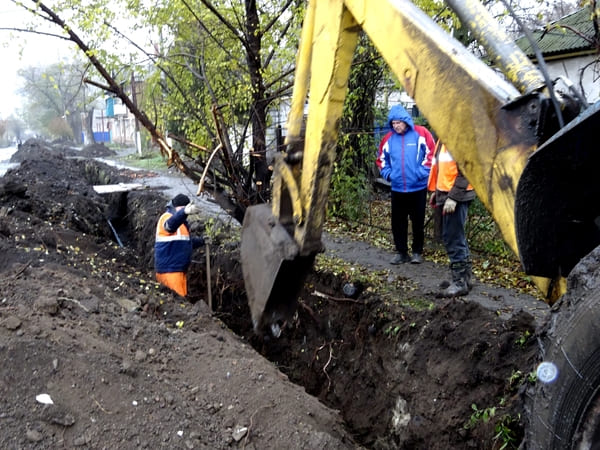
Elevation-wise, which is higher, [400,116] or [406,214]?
[400,116]

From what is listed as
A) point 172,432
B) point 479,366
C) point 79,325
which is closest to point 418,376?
point 479,366

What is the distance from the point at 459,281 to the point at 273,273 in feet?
11.2

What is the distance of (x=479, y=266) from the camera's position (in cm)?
769

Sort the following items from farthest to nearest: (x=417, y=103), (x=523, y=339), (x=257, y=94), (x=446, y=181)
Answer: (x=257, y=94)
(x=446, y=181)
(x=523, y=339)
(x=417, y=103)

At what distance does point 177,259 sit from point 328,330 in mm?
2253

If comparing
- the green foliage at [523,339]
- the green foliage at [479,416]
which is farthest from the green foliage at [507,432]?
the green foliage at [523,339]

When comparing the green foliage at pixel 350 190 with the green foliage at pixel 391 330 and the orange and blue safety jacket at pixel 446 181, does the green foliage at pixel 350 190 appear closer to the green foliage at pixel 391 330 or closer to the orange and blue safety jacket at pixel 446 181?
the orange and blue safety jacket at pixel 446 181

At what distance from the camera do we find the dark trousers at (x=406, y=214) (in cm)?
727

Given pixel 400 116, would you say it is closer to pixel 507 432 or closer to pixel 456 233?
pixel 456 233

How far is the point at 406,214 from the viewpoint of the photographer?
7.40m

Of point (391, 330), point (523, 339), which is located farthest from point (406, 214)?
point (523, 339)

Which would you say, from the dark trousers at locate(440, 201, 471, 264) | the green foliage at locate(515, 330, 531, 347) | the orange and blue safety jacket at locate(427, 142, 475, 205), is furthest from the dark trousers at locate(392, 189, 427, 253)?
the green foliage at locate(515, 330, 531, 347)

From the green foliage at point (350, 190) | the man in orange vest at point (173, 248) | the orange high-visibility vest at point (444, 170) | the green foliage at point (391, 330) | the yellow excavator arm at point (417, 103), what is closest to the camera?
the yellow excavator arm at point (417, 103)

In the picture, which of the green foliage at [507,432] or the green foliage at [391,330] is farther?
the green foliage at [391,330]
